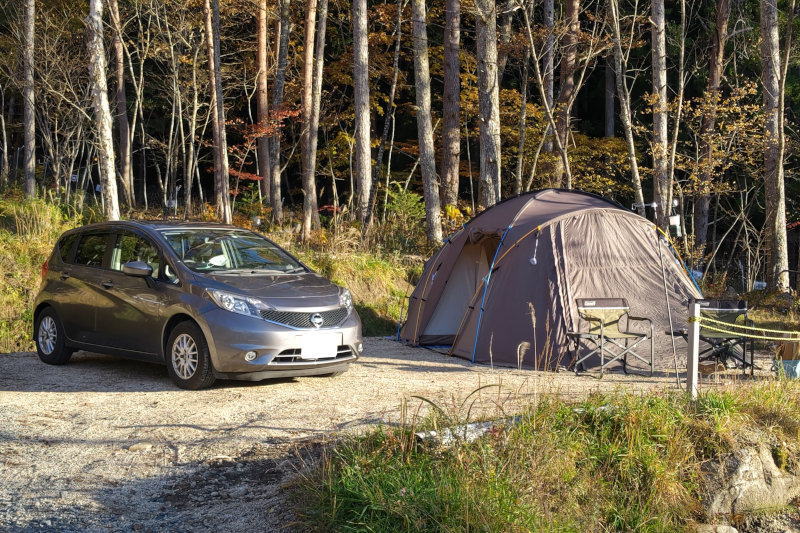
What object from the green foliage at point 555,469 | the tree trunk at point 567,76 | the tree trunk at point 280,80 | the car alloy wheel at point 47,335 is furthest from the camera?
the tree trunk at point 280,80

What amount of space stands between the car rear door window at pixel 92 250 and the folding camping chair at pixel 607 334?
5577 mm

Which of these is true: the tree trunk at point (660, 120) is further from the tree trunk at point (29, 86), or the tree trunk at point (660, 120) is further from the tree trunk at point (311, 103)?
the tree trunk at point (29, 86)

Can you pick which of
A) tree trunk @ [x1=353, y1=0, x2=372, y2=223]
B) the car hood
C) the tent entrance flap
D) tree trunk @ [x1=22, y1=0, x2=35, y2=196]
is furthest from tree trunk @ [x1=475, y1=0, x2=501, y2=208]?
tree trunk @ [x1=22, y1=0, x2=35, y2=196]

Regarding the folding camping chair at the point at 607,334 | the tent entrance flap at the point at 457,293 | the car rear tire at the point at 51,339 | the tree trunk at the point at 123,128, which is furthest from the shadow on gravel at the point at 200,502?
the tree trunk at the point at 123,128

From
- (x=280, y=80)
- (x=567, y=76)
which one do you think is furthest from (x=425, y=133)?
(x=280, y=80)

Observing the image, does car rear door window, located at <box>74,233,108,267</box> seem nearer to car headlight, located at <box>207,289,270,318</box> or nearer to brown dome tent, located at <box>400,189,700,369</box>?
car headlight, located at <box>207,289,270,318</box>

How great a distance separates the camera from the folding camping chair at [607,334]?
10344mm

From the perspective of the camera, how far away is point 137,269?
866 centimetres

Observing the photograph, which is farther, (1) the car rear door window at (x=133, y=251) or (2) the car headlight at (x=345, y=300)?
(1) the car rear door window at (x=133, y=251)

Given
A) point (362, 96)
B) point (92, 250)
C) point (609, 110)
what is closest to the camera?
point (92, 250)

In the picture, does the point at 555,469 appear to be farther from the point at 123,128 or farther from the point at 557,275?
the point at 123,128

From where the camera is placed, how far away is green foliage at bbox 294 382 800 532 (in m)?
4.85

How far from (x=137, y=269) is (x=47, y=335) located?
2.18m

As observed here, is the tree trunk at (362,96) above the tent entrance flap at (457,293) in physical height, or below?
above
